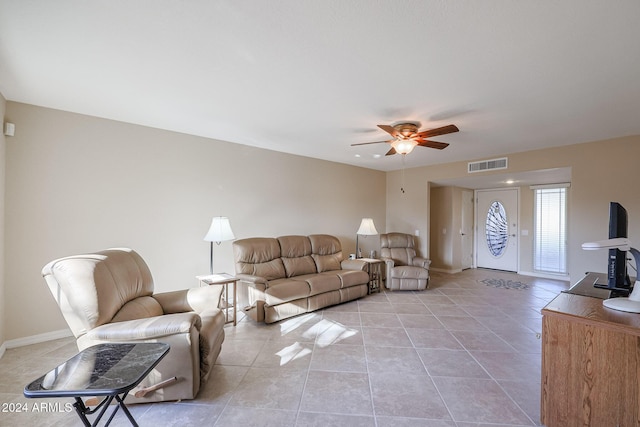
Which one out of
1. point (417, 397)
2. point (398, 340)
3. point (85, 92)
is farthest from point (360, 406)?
point (85, 92)

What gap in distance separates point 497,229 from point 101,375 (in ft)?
26.1

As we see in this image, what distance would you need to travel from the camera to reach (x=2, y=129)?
264 centimetres

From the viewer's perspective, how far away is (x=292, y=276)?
4.25 m

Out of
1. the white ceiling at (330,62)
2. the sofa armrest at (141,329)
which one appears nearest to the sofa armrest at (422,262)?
the white ceiling at (330,62)

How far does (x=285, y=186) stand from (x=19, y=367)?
3762 millimetres

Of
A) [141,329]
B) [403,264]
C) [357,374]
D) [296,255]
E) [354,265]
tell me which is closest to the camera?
[141,329]

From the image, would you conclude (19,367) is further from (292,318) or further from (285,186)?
(285,186)

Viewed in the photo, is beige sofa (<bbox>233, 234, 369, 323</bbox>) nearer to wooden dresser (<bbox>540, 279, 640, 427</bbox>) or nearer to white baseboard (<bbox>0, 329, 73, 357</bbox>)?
white baseboard (<bbox>0, 329, 73, 357</bbox>)

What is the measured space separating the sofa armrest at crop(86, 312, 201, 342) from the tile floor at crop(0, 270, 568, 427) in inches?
22.3

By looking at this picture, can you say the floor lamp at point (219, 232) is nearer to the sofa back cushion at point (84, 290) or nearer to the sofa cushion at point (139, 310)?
the sofa cushion at point (139, 310)

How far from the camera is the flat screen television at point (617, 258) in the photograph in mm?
2023

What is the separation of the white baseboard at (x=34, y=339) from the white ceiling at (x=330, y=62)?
8.31 ft

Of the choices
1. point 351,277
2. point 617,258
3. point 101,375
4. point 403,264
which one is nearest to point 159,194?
point 101,375

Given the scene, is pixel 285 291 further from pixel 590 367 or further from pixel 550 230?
pixel 550 230
